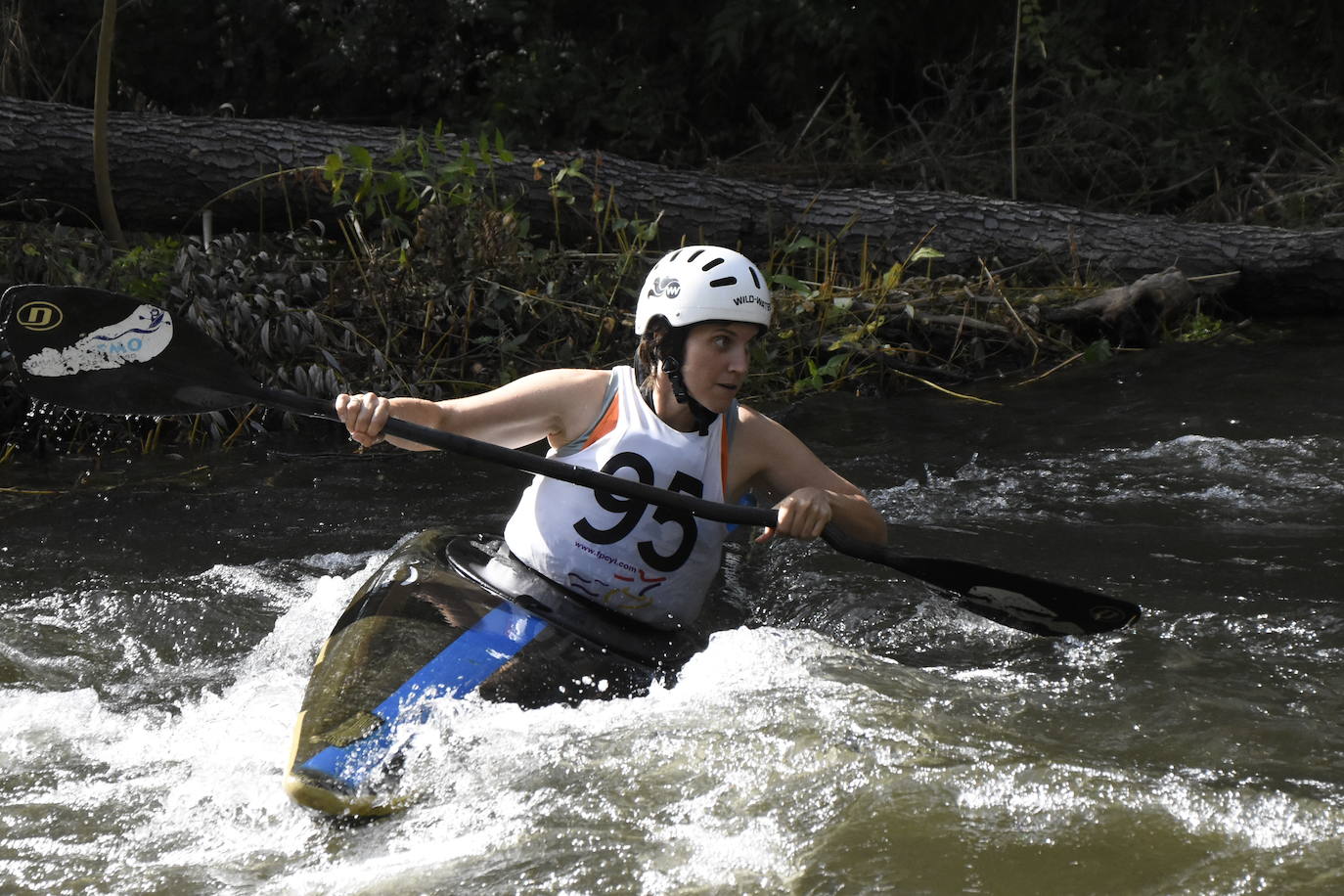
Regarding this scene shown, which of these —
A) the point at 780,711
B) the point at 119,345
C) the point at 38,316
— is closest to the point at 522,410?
the point at 780,711

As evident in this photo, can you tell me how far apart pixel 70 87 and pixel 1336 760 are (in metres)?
8.78

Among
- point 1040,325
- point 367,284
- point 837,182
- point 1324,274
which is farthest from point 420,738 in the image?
point 837,182

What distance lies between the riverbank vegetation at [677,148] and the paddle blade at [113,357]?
2.35 m

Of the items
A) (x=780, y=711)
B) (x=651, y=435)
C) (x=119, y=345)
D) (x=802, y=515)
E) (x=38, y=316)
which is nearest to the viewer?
(x=780, y=711)

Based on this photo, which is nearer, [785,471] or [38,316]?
[38,316]

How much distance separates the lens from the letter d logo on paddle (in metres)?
3.80

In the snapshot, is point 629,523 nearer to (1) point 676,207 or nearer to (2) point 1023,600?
(2) point 1023,600

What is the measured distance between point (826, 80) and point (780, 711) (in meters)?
7.87

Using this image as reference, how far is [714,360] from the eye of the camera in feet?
12.0

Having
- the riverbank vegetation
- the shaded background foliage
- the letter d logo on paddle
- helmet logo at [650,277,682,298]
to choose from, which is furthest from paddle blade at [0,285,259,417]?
the shaded background foliage

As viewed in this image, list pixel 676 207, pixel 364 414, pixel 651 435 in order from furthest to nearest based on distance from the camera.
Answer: pixel 676 207
pixel 651 435
pixel 364 414

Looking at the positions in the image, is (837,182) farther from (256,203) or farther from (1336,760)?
(1336,760)

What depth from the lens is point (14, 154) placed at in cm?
664

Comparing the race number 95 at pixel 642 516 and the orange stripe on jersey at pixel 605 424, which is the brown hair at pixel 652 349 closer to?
the orange stripe on jersey at pixel 605 424
